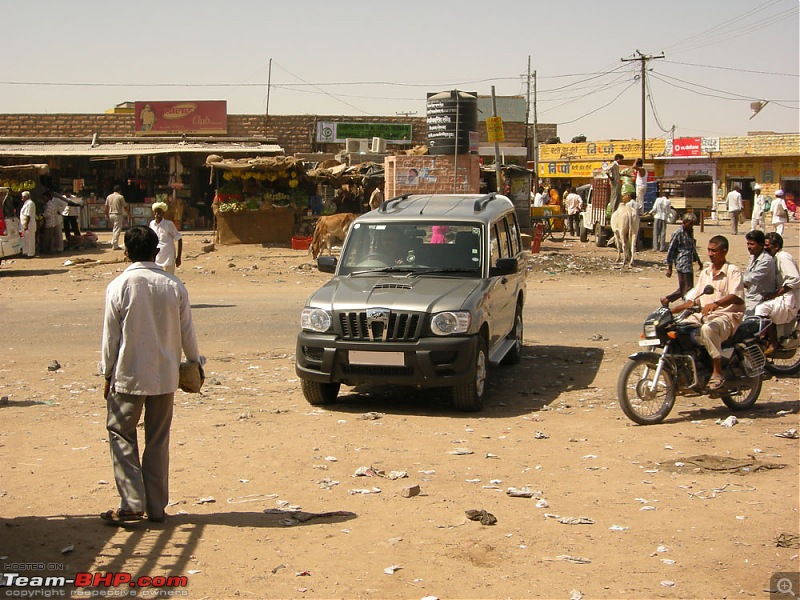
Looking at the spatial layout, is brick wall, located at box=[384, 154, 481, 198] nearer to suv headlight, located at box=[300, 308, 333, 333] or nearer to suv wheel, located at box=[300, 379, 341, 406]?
suv wheel, located at box=[300, 379, 341, 406]

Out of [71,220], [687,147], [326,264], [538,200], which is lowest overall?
[326,264]

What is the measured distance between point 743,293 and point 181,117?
3567 cm

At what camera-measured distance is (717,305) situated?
29.1 ft

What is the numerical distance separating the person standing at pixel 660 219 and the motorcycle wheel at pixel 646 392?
18303mm

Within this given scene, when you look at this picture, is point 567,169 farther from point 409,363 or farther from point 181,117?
point 409,363

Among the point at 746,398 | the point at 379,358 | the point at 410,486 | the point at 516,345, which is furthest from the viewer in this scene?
the point at 516,345

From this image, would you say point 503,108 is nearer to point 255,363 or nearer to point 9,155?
point 9,155

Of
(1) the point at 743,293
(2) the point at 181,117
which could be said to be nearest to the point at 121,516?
(1) the point at 743,293

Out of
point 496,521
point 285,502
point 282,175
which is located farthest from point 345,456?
point 282,175

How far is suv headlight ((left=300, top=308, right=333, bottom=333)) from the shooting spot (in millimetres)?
9008

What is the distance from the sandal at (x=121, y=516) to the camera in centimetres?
559

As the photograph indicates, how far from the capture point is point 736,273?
8977mm

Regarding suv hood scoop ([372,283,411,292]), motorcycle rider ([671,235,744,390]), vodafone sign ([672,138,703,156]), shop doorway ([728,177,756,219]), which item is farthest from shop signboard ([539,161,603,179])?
suv hood scoop ([372,283,411,292])

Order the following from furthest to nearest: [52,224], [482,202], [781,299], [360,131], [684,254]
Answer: [360,131]
[52,224]
[684,254]
[482,202]
[781,299]
